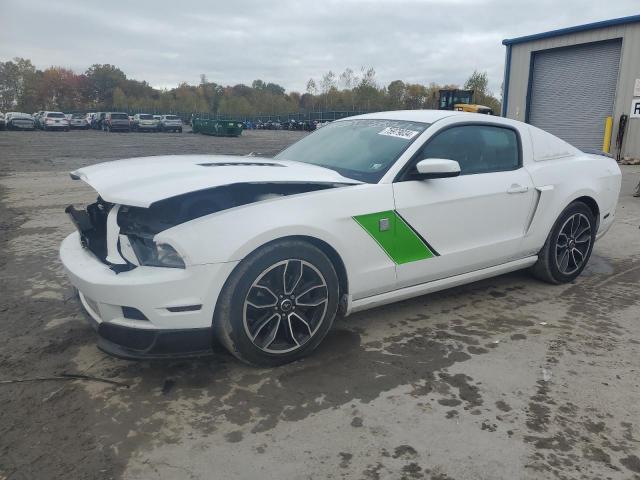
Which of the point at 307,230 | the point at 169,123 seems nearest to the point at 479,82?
the point at 169,123

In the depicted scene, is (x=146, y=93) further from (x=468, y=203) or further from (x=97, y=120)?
(x=468, y=203)

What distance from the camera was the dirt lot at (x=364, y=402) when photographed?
7.29ft

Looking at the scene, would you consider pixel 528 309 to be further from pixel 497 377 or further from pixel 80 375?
pixel 80 375

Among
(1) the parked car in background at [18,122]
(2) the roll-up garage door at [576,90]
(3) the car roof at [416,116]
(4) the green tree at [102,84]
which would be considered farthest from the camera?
(4) the green tree at [102,84]

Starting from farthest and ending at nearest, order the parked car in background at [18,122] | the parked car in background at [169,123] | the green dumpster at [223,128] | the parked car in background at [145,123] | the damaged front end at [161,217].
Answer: the parked car in background at [169,123] < the parked car in background at [145,123] < the parked car in background at [18,122] < the green dumpster at [223,128] < the damaged front end at [161,217]

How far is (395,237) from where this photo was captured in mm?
3336

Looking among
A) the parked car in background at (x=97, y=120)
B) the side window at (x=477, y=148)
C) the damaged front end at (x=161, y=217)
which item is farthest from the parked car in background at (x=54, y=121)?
the side window at (x=477, y=148)

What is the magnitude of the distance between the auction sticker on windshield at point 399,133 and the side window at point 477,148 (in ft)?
0.46

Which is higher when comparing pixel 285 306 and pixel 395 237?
pixel 395 237

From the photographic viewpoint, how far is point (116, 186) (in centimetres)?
295

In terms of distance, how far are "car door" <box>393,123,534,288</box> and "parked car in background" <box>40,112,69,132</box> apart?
43487mm

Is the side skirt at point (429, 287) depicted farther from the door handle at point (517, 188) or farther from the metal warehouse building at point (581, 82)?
the metal warehouse building at point (581, 82)

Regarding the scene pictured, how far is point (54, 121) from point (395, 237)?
43.9m

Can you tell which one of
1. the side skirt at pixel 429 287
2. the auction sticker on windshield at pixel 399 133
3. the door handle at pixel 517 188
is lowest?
the side skirt at pixel 429 287
